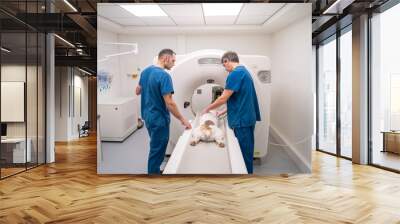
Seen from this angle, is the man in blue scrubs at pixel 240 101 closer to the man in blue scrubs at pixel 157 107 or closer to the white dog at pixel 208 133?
the white dog at pixel 208 133

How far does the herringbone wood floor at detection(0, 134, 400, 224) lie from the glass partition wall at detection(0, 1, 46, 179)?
40 cm

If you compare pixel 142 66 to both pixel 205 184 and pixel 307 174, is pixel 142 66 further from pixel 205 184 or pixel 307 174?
pixel 307 174

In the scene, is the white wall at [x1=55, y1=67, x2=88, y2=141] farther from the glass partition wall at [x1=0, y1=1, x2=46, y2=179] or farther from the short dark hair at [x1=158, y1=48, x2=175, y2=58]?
the short dark hair at [x1=158, y1=48, x2=175, y2=58]

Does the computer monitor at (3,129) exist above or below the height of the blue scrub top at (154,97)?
below

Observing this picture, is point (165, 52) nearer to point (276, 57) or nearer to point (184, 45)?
point (184, 45)

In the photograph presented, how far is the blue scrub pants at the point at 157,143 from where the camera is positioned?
4.49 metres

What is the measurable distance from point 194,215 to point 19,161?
3.45m

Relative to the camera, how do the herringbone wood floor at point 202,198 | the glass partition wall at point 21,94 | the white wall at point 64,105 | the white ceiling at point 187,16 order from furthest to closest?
the white wall at point 64,105 < the glass partition wall at point 21,94 < the white ceiling at point 187,16 < the herringbone wood floor at point 202,198

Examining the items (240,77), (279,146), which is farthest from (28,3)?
(279,146)

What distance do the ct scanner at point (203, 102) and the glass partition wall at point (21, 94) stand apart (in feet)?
7.35

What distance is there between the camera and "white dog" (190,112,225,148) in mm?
4383

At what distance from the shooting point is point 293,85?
4574 mm

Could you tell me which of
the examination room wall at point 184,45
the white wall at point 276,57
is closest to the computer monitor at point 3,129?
the white wall at point 276,57

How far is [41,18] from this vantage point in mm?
5512
